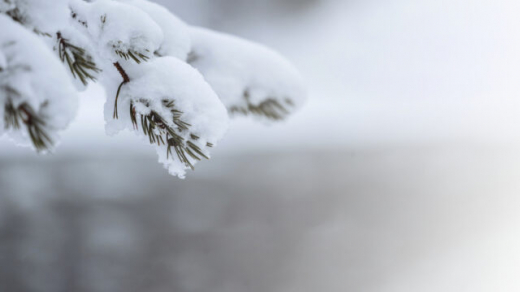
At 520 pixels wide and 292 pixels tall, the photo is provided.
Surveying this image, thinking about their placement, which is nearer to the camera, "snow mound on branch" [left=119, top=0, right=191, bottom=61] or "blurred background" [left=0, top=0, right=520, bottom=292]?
"snow mound on branch" [left=119, top=0, right=191, bottom=61]

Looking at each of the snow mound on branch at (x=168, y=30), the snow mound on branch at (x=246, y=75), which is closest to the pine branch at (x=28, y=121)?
the snow mound on branch at (x=168, y=30)

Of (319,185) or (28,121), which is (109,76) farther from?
(319,185)

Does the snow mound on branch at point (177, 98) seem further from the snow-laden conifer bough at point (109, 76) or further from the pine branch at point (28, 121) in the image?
the pine branch at point (28, 121)

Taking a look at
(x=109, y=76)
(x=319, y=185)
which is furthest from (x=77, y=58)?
(x=319, y=185)

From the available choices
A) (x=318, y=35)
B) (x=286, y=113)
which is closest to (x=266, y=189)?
(x=318, y=35)

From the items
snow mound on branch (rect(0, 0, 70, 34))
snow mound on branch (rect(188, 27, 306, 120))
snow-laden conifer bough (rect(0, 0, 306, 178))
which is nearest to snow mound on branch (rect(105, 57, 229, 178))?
snow-laden conifer bough (rect(0, 0, 306, 178))

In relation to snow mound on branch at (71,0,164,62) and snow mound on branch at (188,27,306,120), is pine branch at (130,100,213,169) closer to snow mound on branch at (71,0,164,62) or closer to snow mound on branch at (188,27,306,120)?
snow mound on branch at (71,0,164,62)
